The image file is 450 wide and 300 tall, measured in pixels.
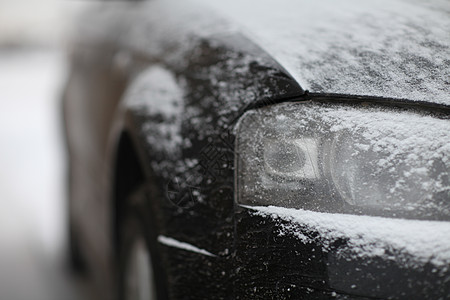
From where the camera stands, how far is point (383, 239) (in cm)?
102

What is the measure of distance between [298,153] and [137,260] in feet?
2.89

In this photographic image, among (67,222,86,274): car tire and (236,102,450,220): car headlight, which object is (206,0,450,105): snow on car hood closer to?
(236,102,450,220): car headlight

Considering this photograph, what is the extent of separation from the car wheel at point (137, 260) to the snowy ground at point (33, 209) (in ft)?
4.37

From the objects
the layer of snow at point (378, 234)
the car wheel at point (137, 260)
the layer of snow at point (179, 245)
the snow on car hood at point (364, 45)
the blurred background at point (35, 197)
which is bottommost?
the blurred background at point (35, 197)

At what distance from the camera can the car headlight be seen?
1065 millimetres

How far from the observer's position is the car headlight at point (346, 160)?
1065mm

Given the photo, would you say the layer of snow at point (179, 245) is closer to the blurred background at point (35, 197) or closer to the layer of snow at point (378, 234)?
the layer of snow at point (378, 234)

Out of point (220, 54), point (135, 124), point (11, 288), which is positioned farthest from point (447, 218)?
point (11, 288)

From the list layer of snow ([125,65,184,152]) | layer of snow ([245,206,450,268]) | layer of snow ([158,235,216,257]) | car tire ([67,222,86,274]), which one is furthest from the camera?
car tire ([67,222,86,274])

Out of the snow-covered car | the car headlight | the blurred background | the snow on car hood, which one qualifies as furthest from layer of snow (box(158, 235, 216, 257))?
the blurred background

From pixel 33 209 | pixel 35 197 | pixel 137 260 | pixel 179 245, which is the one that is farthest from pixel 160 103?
pixel 35 197

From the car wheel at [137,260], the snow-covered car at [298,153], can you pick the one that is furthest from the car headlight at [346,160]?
the car wheel at [137,260]

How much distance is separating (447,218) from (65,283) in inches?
110

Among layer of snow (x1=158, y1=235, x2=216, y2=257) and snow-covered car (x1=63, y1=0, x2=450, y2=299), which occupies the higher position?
snow-covered car (x1=63, y1=0, x2=450, y2=299)
